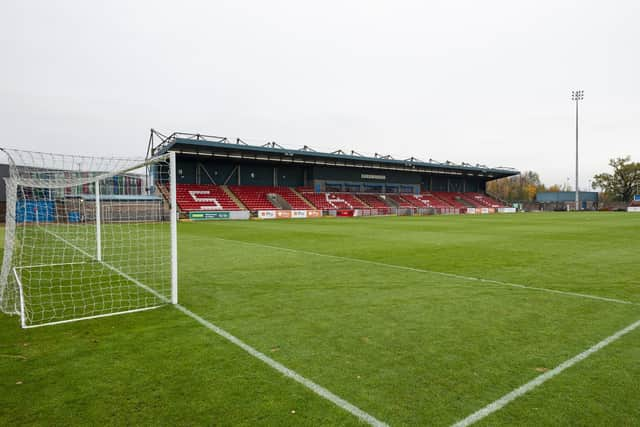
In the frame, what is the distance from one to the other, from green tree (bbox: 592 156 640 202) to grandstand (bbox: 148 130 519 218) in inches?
1683

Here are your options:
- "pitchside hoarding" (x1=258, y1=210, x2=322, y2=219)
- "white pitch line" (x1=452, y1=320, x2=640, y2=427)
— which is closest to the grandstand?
"pitchside hoarding" (x1=258, y1=210, x2=322, y2=219)

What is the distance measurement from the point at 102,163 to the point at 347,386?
22.3 feet

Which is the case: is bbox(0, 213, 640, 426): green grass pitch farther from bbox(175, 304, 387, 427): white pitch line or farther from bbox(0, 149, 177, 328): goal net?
bbox(0, 149, 177, 328): goal net

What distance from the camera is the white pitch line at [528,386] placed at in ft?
9.12

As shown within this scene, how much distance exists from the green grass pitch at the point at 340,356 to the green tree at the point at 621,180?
101118mm

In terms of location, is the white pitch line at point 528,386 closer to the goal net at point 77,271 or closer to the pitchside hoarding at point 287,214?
the goal net at point 77,271

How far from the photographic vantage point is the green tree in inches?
3327

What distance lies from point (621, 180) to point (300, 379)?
109 meters

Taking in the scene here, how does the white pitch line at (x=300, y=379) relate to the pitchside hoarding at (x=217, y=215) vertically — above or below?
below

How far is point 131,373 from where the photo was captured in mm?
3520

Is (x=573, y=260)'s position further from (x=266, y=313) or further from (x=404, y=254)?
(x=266, y=313)

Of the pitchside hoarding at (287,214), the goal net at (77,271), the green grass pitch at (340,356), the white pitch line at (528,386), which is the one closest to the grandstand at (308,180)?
the pitchside hoarding at (287,214)

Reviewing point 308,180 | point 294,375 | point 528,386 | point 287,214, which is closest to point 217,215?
point 287,214

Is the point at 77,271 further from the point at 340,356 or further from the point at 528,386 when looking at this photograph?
the point at 528,386
